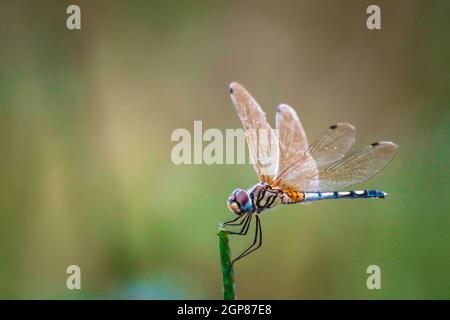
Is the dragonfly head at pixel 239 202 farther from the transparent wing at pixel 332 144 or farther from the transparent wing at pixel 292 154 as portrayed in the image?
the transparent wing at pixel 332 144

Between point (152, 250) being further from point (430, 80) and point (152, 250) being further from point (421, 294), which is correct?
point (430, 80)

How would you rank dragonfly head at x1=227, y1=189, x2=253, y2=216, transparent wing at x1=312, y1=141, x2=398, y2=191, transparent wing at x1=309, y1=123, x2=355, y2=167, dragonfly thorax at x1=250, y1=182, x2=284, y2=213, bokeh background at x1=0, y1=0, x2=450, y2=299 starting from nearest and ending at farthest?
A: dragonfly head at x1=227, y1=189, x2=253, y2=216 → dragonfly thorax at x1=250, y1=182, x2=284, y2=213 → transparent wing at x1=309, y1=123, x2=355, y2=167 → transparent wing at x1=312, y1=141, x2=398, y2=191 → bokeh background at x1=0, y1=0, x2=450, y2=299

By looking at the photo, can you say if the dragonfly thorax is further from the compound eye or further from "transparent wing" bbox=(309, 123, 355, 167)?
"transparent wing" bbox=(309, 123, 355, 167)

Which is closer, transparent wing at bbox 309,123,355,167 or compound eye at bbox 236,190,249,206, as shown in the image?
compound eye at bbox 236,190,249,206

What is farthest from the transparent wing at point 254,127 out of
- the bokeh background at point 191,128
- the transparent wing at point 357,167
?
the bokeh background at point 191,128

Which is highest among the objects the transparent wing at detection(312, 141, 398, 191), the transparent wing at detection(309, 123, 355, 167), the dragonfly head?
the transparent wing at detection(309, 123, 355, 167)

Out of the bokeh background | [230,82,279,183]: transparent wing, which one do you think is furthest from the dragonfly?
the bokeh background

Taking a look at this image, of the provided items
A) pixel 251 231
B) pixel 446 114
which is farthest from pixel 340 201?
pixel 446 114
